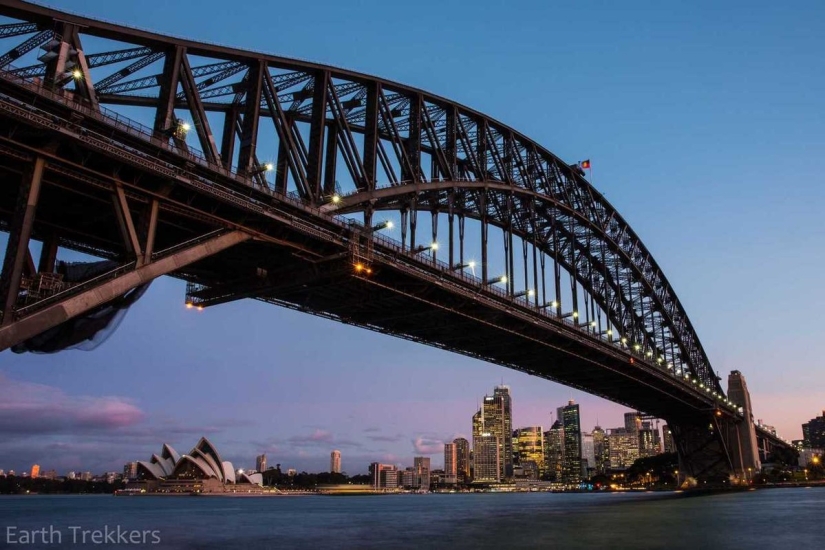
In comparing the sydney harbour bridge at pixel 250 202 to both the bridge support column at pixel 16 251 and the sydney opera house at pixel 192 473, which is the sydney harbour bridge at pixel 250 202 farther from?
the sydney opera house at pixel 192 473

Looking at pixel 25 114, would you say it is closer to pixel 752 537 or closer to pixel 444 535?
pixel 444 535

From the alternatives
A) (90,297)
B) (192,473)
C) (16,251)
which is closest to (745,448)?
(90,297)

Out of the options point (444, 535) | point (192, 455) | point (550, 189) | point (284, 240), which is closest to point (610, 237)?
point (550, 189)

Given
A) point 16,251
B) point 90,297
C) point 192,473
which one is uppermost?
point 16,251

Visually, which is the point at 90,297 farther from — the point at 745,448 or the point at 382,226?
the point at 745,448

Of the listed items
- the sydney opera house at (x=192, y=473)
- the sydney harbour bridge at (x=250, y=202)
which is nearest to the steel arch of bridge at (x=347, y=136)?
the sydney harbour bridge at (x=250, y=202)
